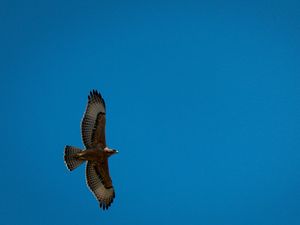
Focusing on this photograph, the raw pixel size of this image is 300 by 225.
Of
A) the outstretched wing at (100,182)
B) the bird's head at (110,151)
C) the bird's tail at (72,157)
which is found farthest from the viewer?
the outstretched wing at (100,182)

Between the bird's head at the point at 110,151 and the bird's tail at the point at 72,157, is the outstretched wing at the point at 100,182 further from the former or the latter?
the bird's tail at the point at 72,157

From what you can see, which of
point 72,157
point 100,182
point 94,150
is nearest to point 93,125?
point 94,150

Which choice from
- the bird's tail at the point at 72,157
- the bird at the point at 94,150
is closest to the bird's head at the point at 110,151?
the bird at the point at 94,150

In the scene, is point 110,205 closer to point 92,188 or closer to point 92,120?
point 92,188

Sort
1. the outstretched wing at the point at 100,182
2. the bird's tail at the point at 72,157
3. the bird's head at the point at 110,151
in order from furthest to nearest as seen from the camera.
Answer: the outstretched wing at the point at 100,182 < the bird's head at the point at 110,151 < the bird's tail at the point at 72,157

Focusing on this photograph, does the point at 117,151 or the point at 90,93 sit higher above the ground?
the point at 90,93

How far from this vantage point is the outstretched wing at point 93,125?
19656 millimetres

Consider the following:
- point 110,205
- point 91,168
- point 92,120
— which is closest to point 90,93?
point 92,120

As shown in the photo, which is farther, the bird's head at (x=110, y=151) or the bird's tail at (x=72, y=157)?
the bird's head at (x=110, y=151)

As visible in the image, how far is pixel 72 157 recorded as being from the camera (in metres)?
19.7

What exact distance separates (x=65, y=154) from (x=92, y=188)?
159 centimetres

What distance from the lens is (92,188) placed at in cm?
2042

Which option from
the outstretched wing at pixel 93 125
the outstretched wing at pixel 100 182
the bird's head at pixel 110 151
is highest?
the outstretched wing at pixel 93 125

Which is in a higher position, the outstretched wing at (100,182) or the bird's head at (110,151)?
the bird's head at (110,151)
